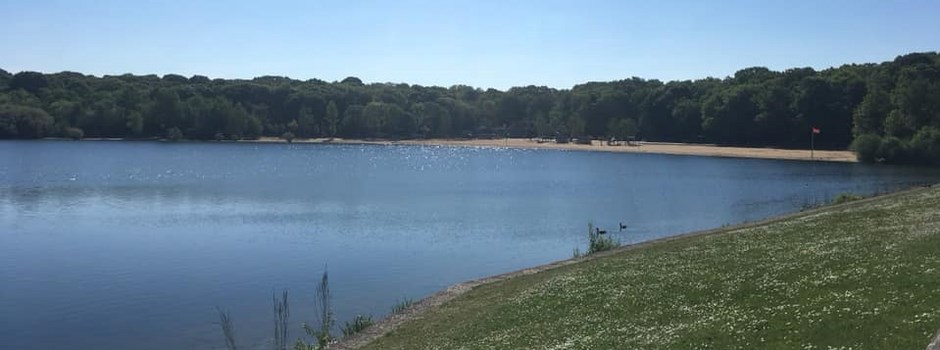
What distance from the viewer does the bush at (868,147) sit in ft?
390

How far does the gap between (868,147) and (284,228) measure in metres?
97.7

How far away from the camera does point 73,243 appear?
41.8m

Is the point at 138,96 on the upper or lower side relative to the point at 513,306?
upper

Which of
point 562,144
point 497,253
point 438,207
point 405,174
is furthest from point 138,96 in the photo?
point 497,253

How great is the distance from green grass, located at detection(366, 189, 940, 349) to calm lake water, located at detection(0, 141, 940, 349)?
6862mm

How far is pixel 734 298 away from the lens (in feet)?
57.2

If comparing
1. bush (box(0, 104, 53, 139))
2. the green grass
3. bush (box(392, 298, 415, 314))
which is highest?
bush (box(0, 104, 53, 139))

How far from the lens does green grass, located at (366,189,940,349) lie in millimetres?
13516

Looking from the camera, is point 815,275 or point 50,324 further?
point 50,324

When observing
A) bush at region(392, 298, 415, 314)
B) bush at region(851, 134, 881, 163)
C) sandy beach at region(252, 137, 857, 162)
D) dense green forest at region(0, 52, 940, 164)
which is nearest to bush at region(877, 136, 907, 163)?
dense green forest at region(0, 52, 940, 164)

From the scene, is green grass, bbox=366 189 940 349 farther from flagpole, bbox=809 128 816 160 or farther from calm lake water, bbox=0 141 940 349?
flagpole, bbox=809 128 816 160

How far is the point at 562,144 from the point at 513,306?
169644 millimetres

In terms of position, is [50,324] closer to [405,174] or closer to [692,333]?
[692,333]

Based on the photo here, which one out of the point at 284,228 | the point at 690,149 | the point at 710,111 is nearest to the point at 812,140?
the point at 690,149
